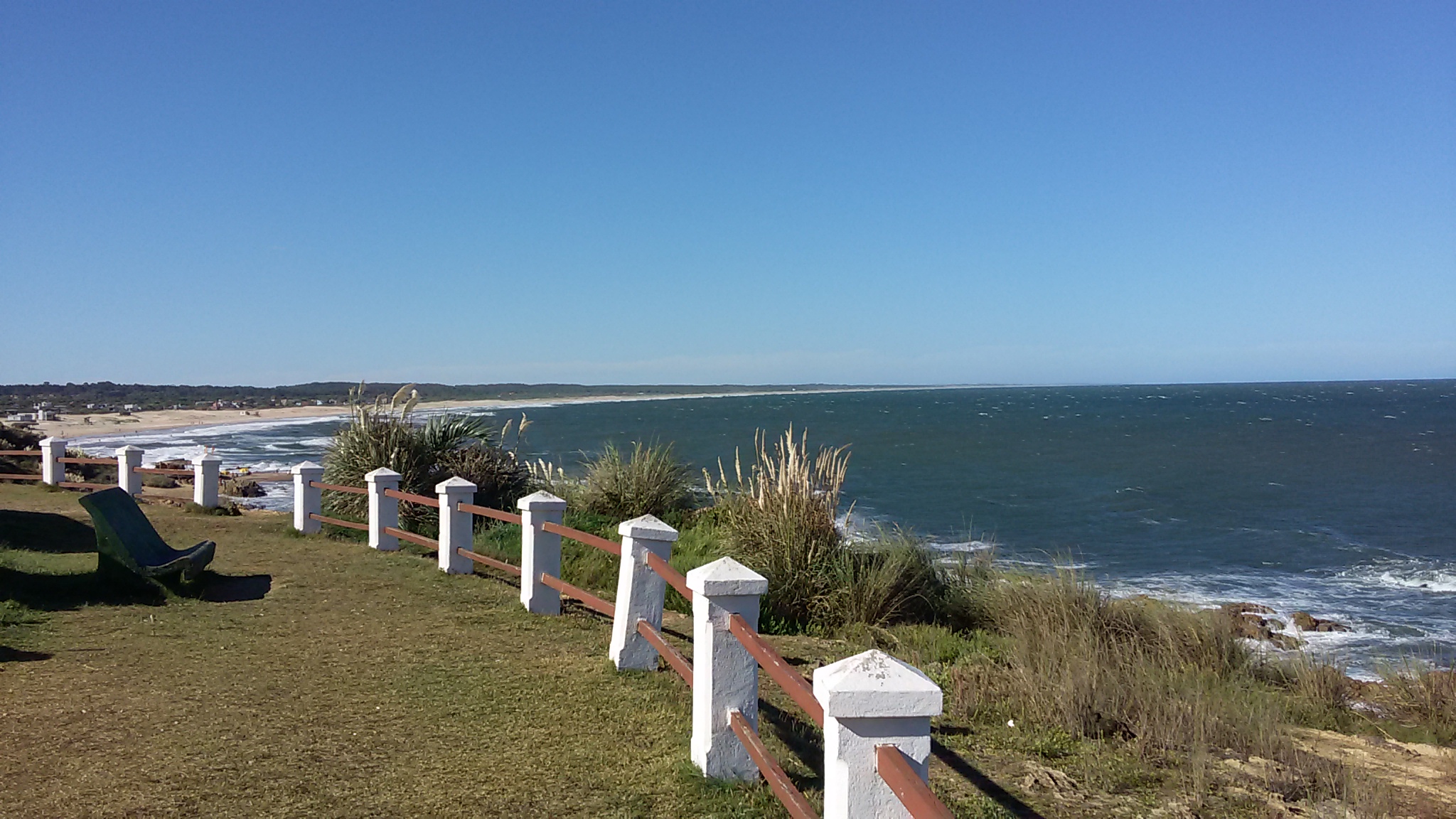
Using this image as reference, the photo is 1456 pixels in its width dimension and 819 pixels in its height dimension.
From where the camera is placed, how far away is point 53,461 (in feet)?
61.2

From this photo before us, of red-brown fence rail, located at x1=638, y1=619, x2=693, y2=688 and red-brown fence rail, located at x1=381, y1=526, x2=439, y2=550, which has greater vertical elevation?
red-brown fence rail, located at x1=638, y1=619, x2=693, y2=688

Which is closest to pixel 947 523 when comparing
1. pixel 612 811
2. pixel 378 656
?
pixel 378 656

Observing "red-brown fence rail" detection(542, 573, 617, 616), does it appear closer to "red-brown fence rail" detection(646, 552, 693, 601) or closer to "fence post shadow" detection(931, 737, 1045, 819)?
"red-brown fence rail" detection(646, 552, 693, 601)

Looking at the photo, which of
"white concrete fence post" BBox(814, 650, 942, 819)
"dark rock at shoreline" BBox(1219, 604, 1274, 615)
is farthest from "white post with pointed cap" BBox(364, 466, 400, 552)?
"dark rock at shoreline" BBox(1219, 604, 1274, 615)

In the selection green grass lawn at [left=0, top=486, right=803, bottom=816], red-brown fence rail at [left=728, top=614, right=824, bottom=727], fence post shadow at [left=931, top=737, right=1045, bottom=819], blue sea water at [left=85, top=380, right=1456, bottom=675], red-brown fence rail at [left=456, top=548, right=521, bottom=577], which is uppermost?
red-brown fence rail at [left=728, top=614, right=824, bottom=727]

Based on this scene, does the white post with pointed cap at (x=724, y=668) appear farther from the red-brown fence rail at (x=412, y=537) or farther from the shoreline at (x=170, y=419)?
the shoreline at (x=170, y=419)

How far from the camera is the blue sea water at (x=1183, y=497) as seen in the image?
1900 centimetres

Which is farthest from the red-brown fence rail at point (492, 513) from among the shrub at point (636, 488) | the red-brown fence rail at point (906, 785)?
the red-brown fence rail at point (906, 785)

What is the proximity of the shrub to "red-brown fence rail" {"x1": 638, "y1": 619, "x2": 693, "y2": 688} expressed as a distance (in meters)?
8.12

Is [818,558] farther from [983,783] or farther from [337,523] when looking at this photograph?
[337,523]

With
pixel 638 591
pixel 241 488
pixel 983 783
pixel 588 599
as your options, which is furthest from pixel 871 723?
pixel 241 488

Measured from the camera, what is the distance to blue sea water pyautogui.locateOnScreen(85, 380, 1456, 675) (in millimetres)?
19000

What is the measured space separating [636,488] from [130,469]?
856cm

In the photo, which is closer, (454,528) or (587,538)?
(587,538)
